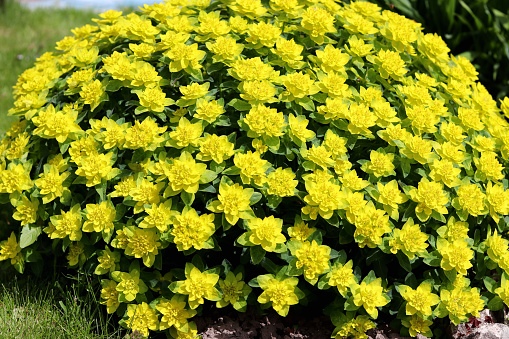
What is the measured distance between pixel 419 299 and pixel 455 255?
0.87 feet

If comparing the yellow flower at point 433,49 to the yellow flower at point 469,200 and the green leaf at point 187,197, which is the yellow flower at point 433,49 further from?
the green leaf at point 187,197

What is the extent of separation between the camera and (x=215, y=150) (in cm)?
245

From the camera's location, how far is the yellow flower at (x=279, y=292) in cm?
237

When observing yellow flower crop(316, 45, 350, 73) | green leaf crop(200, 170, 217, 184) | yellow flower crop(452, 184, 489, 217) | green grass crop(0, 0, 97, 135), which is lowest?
green grass crop(0, 0, 97, 135)

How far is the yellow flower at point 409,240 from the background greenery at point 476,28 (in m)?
2.82

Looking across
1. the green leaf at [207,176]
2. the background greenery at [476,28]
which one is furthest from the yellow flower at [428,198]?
the background greenery at [476,28]

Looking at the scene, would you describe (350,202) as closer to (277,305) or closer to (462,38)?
(277,305)

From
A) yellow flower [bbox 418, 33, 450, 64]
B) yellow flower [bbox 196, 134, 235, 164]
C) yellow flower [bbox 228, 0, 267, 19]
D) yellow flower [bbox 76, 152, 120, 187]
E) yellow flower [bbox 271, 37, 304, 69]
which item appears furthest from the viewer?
yellow flower [bbox 418, 33, 450, 64]

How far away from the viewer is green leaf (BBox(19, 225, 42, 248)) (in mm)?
2758

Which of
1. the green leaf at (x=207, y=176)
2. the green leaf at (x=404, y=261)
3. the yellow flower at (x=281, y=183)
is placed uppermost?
the green leaf at (x=207, y=176)

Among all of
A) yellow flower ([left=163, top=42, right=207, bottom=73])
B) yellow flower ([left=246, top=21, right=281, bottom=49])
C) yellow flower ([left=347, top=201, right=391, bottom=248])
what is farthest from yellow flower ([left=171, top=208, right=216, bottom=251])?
yellow flower ([left=246, top=21, right=281, bottom=49])

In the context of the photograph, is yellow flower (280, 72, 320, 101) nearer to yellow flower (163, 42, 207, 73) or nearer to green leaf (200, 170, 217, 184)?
yellow flower (163, 42, 207, 73)

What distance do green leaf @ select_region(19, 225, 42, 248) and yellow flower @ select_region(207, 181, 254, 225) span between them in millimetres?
1009

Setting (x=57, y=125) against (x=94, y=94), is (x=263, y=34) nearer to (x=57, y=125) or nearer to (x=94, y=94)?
(x=94, y=94)
